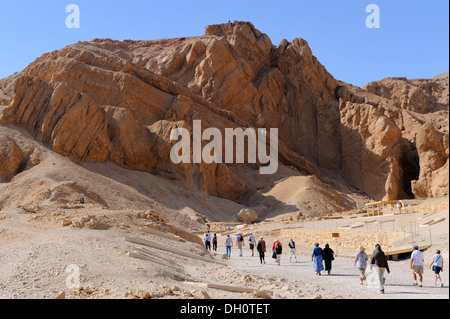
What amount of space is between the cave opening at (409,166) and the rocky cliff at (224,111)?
0.44 ft

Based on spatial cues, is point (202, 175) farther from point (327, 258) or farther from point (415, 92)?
point (415, 92)

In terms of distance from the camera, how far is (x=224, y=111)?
6262 cm

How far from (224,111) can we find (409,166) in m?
25.6

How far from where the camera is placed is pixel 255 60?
7525cm

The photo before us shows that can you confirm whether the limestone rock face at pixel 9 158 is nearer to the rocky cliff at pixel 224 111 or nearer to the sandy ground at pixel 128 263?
the rocky cliff at pixel 224 111

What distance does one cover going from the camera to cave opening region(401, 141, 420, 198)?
62531 mm

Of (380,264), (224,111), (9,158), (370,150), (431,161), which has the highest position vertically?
(224,111)

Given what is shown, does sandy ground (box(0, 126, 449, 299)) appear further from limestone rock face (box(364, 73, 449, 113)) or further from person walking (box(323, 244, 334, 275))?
limestone rock face (box(364, 73, 449, 113))

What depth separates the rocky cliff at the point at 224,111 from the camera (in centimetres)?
4769

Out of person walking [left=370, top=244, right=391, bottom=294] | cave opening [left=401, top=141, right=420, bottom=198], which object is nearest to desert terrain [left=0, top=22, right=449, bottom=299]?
cave opening [left=401, top=141, right=420, bottom=198]

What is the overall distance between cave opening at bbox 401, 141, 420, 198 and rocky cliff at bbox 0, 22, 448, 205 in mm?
133

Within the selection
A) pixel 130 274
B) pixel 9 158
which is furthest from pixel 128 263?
pixel 9 158

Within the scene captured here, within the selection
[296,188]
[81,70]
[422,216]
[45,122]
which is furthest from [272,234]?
[81,70]

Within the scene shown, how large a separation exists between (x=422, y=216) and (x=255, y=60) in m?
50.5
